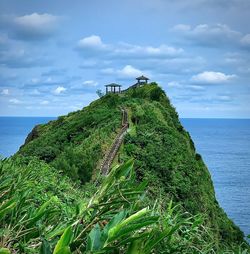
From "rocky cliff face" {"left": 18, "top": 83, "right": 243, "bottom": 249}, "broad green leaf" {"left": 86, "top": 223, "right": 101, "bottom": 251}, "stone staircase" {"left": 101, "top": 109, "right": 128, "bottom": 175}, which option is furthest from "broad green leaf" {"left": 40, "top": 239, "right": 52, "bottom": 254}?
"stone staircase" {"left": 101, "top": 109, "right": 128, "bottom": 175}

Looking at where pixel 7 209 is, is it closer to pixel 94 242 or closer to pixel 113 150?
pixel 94 242

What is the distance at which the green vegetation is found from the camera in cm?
256

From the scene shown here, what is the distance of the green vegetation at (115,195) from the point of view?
2.56 m

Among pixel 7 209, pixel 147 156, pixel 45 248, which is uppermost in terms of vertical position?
pixel 7 209

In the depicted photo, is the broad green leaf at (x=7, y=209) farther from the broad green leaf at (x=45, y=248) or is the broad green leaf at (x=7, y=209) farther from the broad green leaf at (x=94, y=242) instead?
the broad green leaf at (x=94, y=242)

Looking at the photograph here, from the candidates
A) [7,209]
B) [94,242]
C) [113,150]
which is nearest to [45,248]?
[94,242]

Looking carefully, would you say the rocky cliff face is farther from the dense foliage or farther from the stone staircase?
the dense foliage

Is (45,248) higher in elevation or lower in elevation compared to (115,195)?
lower

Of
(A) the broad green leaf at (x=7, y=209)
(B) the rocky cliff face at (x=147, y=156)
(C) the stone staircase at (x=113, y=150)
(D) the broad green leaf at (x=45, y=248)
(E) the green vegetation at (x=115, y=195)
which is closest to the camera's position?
(D) the broad green leaf at (x=45, y=248)

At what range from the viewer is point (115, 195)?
2791 mm

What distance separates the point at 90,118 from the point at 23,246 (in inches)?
1609

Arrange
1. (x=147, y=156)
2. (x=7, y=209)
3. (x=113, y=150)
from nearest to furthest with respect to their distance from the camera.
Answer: (x=7, y=209), (x=113, y=150), (x=147, y=156)

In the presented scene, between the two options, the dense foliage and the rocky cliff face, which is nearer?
the dense foliage

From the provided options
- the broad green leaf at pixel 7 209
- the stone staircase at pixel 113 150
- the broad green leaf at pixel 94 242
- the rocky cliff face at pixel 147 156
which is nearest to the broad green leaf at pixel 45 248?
the broad green leaf at pixel 94 242
